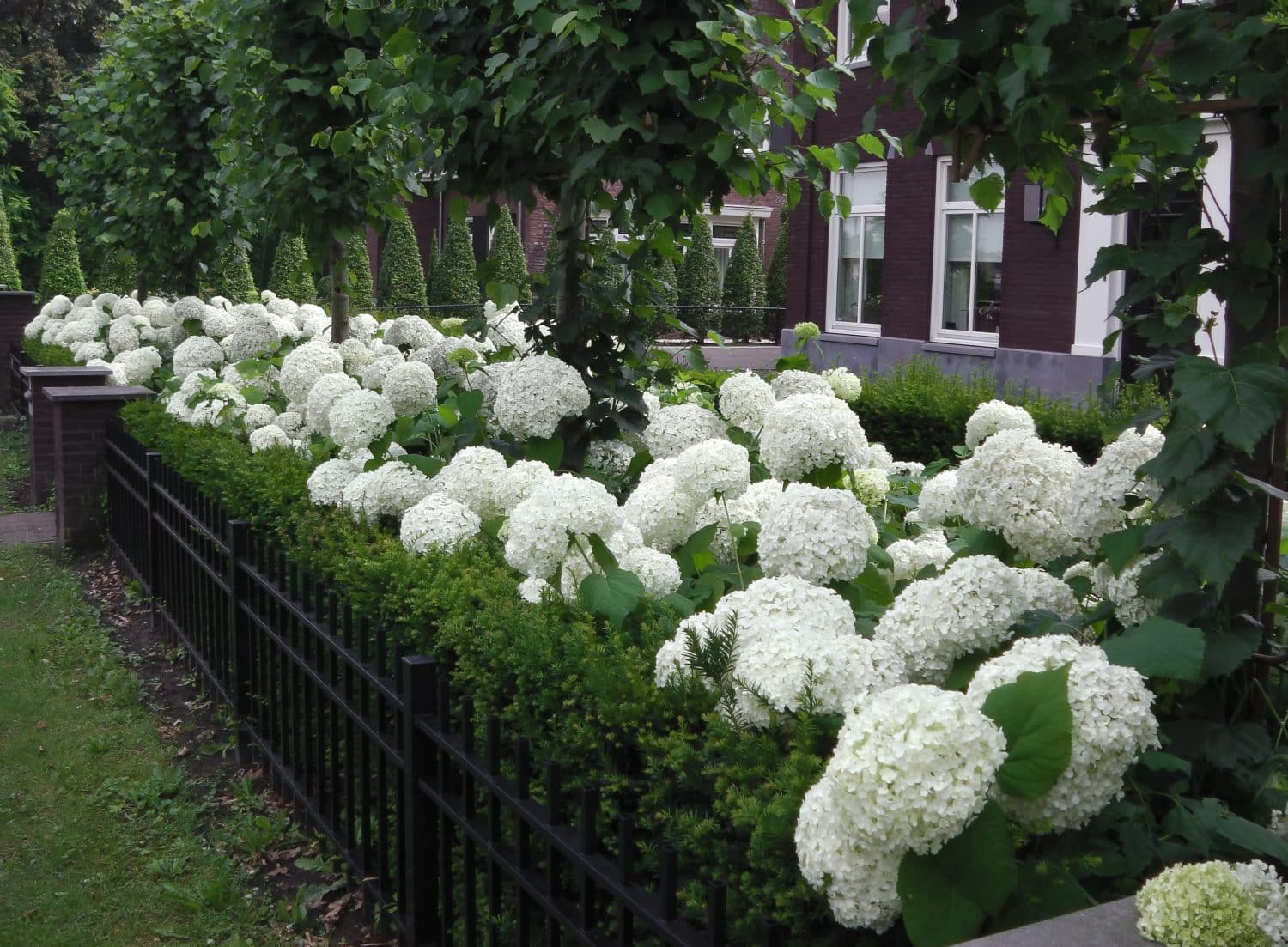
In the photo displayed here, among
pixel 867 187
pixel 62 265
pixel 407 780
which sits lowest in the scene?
pixel 407 780

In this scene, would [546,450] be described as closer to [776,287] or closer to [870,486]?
[870,486]

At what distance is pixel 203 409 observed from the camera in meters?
6.41

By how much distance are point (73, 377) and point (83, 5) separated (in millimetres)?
27182

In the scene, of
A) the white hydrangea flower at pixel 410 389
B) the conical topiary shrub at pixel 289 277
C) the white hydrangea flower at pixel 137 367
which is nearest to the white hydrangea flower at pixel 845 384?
the white hydrangea flower at pixel 410 389

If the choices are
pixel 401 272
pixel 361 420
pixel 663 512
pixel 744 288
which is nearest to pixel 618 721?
pixel 663 512

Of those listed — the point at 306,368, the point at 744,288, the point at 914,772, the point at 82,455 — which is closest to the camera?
the point at 914,772

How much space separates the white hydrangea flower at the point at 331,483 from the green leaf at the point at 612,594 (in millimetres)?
1836

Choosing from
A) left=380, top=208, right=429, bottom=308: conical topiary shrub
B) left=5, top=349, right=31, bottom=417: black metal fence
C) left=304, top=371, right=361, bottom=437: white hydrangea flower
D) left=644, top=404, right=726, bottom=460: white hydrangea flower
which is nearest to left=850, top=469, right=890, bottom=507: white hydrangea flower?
left=644, top=404, right=726, bottom=460: white hydrangea flower

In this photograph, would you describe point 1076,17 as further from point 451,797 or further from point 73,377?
point 73,377

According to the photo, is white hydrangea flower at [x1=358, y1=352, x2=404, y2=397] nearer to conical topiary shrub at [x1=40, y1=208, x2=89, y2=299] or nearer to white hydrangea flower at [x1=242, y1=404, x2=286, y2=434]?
white hydrangea flower at [x1=242, y1=404, x2=286, y2=434]

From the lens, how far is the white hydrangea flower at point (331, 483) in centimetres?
445

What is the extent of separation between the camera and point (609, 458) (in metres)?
4.59

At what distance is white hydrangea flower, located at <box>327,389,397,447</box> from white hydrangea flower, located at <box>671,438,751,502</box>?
182cm

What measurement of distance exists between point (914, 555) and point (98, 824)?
3.11 meters
